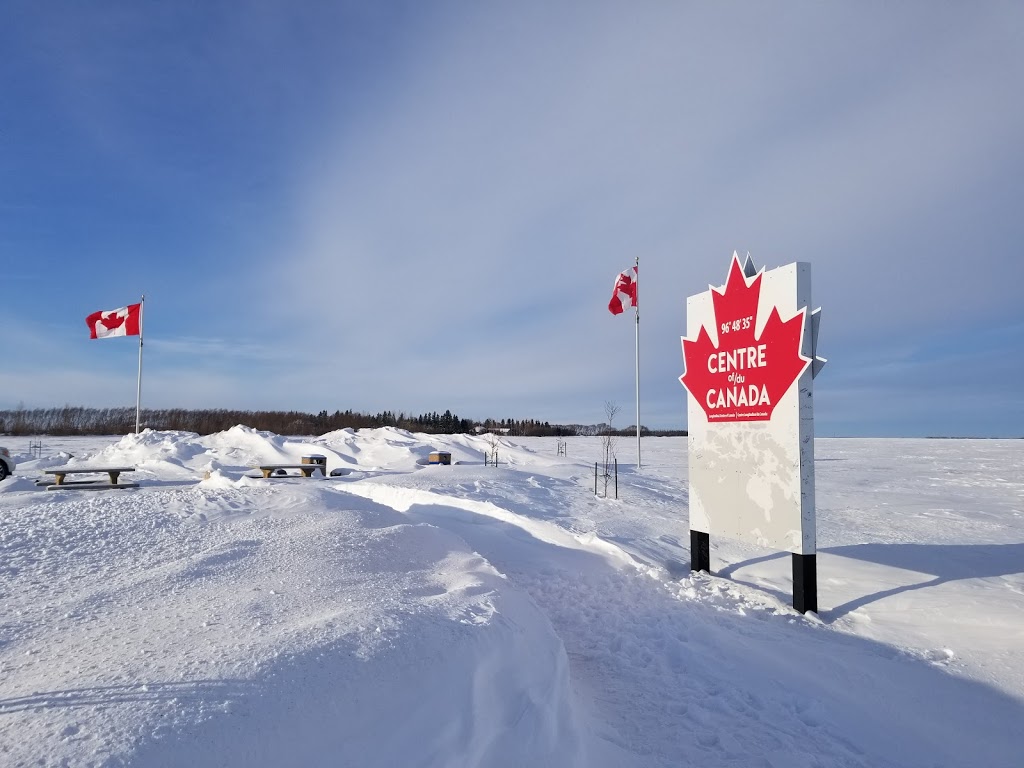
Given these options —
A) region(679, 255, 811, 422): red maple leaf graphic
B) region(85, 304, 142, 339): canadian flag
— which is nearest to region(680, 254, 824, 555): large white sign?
region(679, 255, 811, 422): red maple leaf graphic

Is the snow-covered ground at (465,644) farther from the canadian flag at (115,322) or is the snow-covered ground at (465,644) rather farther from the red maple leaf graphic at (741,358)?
the canadian flag at (115,322)

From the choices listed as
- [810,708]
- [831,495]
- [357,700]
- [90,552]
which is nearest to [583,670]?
[810,708]

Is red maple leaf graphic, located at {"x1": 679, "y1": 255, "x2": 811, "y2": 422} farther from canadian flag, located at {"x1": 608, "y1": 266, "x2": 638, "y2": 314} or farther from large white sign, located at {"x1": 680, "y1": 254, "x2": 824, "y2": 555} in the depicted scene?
canadian flag, located at {"x1": 608, "y1": 266, "x2": 638, "y2": 314}

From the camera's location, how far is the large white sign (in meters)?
6.55

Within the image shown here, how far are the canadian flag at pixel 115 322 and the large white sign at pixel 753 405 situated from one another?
22367 mm

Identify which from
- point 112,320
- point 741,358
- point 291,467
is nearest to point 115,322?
point 112,320

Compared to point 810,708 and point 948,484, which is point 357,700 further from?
point 948,484

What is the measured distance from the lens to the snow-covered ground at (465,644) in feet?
8.66

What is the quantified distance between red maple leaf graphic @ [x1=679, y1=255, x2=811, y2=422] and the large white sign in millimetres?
12

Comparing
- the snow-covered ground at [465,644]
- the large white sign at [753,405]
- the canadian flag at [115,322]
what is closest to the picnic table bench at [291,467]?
the snow-covered ground at [465,644]

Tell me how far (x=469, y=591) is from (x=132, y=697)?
2.73m

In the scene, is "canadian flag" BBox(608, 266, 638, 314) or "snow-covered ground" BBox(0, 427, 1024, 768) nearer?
"snow-covered ground" BBox(0, 427, 1024, 768)

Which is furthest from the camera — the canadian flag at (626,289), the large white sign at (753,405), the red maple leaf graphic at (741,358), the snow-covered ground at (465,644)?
the canadian flag at (626,289)

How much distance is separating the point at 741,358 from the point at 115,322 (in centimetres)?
2395
